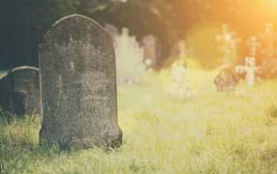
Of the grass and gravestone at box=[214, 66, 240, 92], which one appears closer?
the grass

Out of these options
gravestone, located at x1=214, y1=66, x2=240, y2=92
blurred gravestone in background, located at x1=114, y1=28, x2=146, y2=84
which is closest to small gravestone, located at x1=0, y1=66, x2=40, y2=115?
gravestone, located at x1=214, y1=66, x2=240, y2=92

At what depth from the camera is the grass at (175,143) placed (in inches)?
257

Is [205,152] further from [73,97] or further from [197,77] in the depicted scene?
[197,77]

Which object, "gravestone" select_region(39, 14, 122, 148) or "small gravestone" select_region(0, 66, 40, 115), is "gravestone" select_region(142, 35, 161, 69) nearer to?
"small gravestone" select_region(0, 66, 40, 115)

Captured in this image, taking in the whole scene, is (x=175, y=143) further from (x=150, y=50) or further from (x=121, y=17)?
(x=121, y=17)

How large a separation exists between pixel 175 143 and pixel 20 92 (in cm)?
343

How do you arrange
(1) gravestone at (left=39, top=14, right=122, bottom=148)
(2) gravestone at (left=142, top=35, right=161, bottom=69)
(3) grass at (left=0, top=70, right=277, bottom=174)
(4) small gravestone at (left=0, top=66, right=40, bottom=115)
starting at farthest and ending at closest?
(2) gravestone at (left=142, top=35, right=161, bottom=69)
(4) small gravestone at (left=0, top=66, right=40, bottom=115)
(1) gravestone at (left=39, top=14, right=122, bottom=148)
(3) grass at (left=0, top=70, right=277, bottom=174)

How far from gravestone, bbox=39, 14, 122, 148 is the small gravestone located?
201 cm

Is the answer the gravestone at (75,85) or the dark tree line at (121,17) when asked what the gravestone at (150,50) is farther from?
the gravestone at (75,85)

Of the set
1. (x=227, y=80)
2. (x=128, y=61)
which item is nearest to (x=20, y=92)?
(x=227, y=80)

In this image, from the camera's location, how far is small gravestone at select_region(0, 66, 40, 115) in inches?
382

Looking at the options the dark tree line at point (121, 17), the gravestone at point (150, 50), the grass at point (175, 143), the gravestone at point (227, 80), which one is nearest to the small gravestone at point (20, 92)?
the grass at point (175, 143)

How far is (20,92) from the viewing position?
9719mm

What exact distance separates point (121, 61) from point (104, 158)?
30.9 ft
